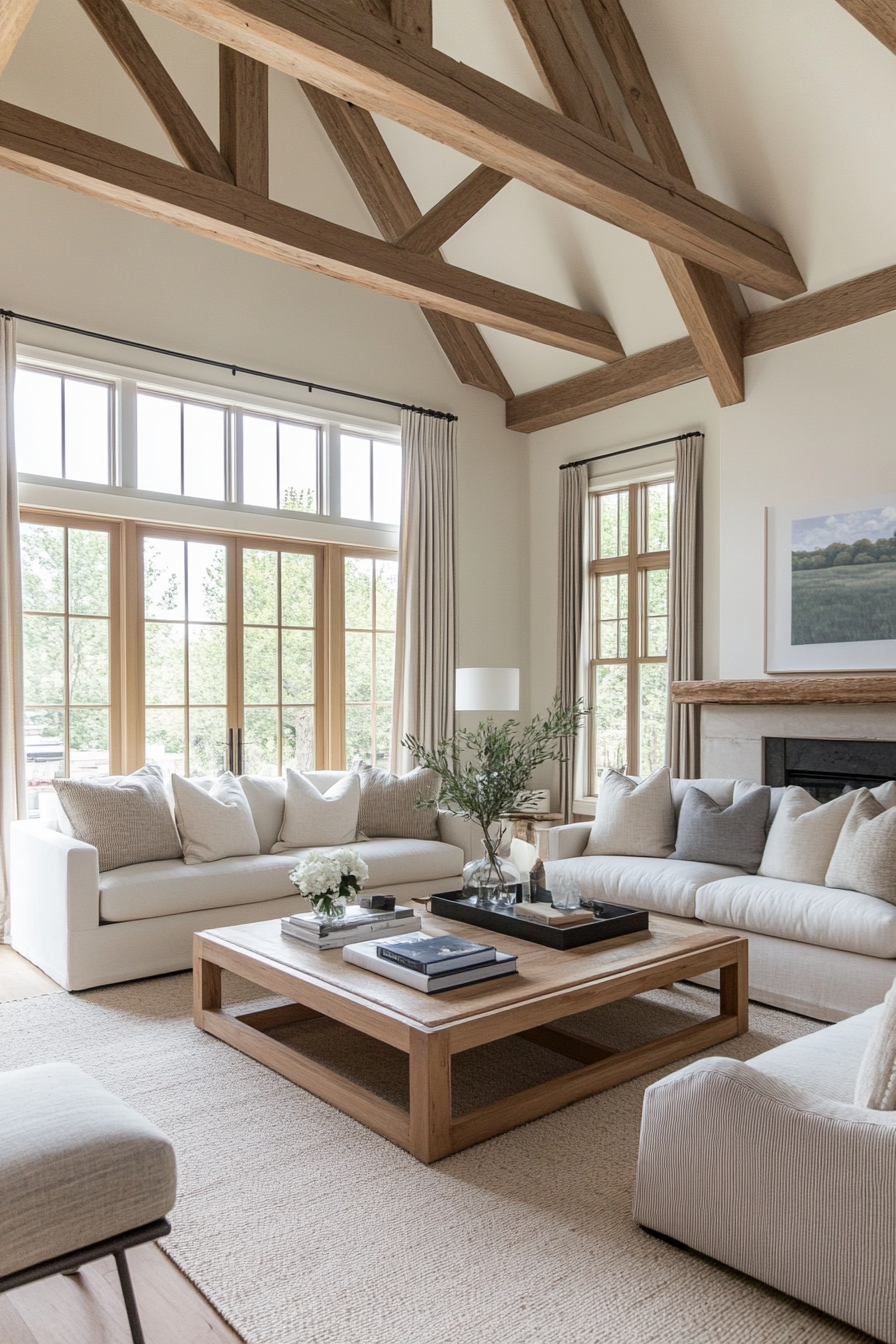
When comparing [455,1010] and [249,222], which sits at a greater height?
[249,222]

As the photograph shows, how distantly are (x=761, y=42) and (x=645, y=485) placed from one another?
2684 millimetres

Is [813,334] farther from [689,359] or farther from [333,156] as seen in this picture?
[333,156]

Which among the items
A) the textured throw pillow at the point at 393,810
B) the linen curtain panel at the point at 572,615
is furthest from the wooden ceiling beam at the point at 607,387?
the textured throw pillow at the point at 393,810

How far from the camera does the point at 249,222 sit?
4.54 metres

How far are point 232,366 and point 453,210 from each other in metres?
1.61

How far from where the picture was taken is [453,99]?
11.9ft

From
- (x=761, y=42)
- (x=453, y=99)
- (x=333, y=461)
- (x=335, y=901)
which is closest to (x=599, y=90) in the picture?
(x=761, y=42)

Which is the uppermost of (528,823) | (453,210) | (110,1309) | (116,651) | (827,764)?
(453,210)

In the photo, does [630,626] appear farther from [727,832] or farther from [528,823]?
[727,832]

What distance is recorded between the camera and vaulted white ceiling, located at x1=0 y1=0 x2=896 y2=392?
15.1 feet

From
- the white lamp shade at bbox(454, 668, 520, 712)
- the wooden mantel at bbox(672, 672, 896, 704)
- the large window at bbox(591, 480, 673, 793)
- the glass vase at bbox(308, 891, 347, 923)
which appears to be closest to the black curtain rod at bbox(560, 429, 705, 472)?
the large window at bbox(591, 480, 673, 793)

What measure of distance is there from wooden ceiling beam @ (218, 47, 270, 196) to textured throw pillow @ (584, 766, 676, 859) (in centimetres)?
343

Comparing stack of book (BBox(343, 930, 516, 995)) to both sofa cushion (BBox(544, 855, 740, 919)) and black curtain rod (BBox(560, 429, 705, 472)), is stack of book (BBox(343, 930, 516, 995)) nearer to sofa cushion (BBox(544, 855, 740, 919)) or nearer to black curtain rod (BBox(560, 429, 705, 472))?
sofa cushion (BBox(544, 855, 740, 919))

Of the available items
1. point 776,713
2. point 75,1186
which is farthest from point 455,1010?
point 776,713
